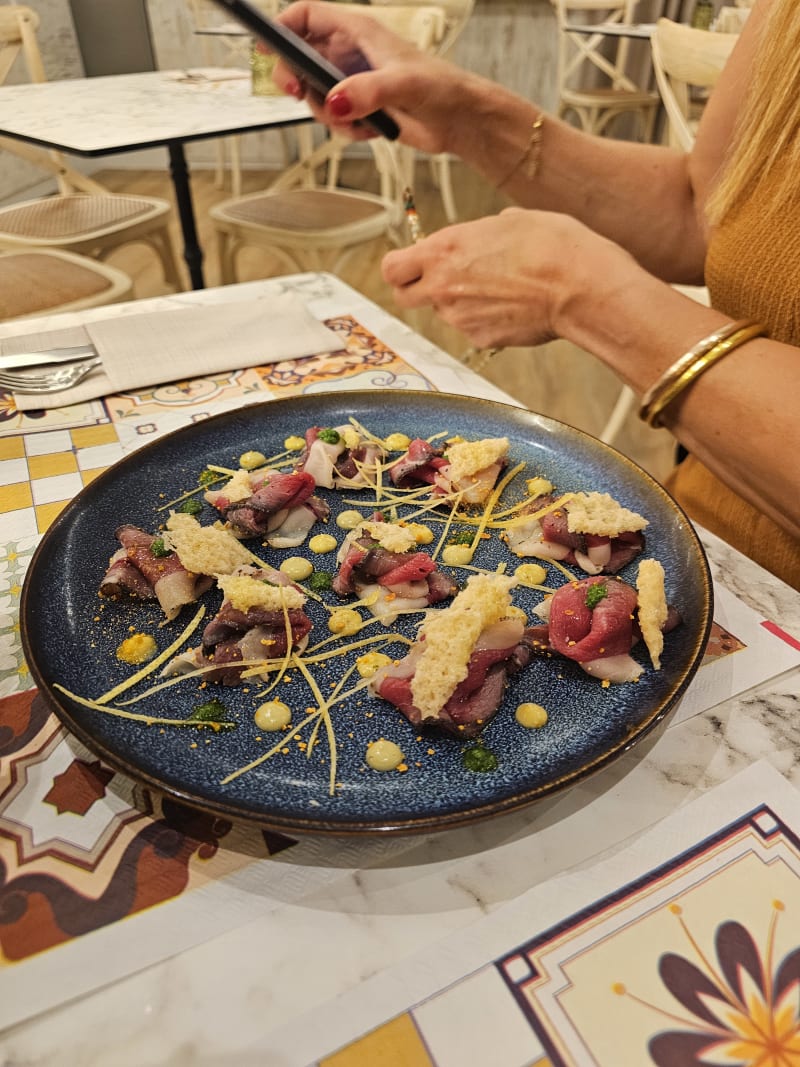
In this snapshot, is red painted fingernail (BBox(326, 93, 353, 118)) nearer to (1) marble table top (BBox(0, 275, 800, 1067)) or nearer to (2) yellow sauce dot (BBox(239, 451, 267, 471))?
(2) yellow sauce dot (BBox(239, 451, 267, 471))

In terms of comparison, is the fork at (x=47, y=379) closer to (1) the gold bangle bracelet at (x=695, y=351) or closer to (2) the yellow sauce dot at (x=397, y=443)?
(2) the yellow sauce dot at (x=397, y=443)

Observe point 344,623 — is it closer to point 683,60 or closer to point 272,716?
point 272,716

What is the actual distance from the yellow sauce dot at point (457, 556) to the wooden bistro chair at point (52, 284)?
1488 mm

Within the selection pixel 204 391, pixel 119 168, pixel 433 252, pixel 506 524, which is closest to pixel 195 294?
pixel 204 391

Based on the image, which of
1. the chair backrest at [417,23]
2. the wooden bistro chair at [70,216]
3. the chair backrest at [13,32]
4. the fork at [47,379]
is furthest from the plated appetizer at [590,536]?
the chair backrest at [13,32]

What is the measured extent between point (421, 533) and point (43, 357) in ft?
2.46

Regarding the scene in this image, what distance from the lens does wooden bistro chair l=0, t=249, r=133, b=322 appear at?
6.04ft

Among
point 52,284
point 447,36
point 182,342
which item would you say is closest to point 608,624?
point 182,342

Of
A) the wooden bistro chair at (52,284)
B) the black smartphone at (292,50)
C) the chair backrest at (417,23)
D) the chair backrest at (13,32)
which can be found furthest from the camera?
the chair backrest at (417,23)

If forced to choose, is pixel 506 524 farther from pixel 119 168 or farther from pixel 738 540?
pixel 119 168

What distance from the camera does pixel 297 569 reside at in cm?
75

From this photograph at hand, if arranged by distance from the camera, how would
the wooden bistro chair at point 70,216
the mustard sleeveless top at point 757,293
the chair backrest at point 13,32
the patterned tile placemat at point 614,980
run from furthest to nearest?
the chair backrest at point 13,32 → the wooden bistro chair at point 70,216 → the mustard sleeveless top at point 757,293 → the patterned tile placemat at point 614,980

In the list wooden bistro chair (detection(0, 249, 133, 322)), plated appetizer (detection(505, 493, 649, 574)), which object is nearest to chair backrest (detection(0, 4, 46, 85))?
wooden bistro chair (detection(0, 249, 133, 322))

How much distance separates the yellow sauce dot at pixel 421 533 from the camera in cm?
79
